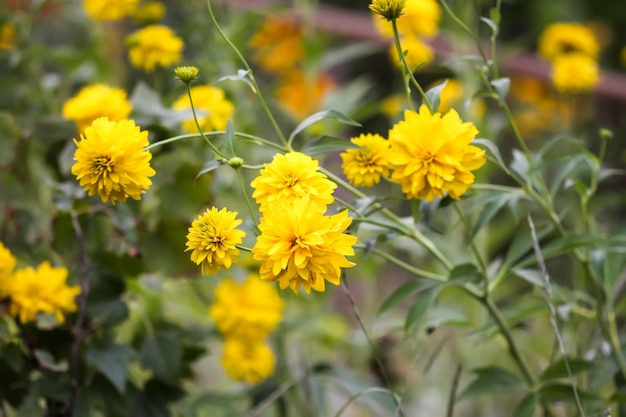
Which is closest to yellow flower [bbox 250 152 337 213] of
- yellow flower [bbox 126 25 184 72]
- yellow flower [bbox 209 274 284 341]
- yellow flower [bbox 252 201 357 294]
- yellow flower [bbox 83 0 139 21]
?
yellow flower [bbox 252 201 357 294]

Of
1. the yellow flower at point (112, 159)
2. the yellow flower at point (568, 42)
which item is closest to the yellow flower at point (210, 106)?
the yellow flower at point (112, 159)

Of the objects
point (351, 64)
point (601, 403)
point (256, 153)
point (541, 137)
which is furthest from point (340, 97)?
point (351, 64)

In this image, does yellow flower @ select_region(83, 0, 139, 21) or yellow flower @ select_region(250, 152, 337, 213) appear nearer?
yellow flower @ select_region(250, 152, 337, 213)

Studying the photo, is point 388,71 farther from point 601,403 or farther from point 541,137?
point 601,403

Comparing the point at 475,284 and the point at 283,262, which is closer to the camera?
the point at 283,262

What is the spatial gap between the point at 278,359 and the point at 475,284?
1.83ft

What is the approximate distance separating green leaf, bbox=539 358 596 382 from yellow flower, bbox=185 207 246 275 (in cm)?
52

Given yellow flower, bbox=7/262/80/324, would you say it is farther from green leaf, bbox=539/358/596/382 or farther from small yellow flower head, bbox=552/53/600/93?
small yellow flower head, bbox=552/53/600/93

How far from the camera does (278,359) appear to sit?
4.99 feet

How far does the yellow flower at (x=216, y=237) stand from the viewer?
2.53 ft

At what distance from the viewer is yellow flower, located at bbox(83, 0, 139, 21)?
1.49m

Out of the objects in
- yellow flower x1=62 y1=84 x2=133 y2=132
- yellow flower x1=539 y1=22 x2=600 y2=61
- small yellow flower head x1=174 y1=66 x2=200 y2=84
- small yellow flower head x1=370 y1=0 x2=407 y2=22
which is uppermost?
small yellow flower head x1=370 y1=0 x2=407 y2=22

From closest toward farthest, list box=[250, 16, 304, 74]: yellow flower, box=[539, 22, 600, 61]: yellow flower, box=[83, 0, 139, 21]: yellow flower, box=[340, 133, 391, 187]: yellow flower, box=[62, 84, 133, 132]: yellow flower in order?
box=[340, 133, 391, 187]: yellow flower
box=[62, 84, 133, 132]: yellow flower
box=[83, 0, 139, 21]: yellow flower
box=[539, 22, 600, 61]: yellow flower
box=[250, 16, 304, 74]: yellow flower

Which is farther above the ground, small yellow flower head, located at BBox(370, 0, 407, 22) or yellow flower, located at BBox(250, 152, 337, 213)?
small yellow flower head, located at BBox(370, 0, 407, 22)
